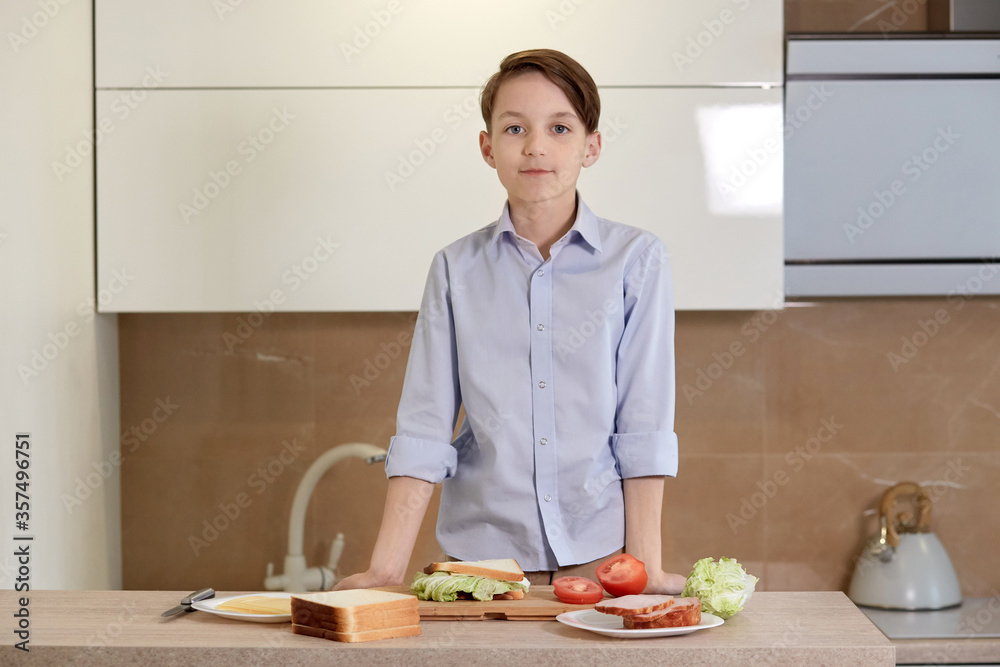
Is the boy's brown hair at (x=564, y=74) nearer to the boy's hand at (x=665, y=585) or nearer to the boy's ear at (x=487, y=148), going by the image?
the boy's ear at (x=487, y=148)

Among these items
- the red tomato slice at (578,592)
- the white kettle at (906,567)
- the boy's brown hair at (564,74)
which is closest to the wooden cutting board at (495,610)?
the red tomato slice at (578,592)

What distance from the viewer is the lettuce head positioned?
0.78 meters

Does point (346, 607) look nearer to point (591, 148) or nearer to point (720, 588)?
point (720, 588)

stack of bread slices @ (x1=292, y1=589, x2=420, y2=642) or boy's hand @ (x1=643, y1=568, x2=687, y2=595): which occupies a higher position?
stack of bread slices @ (x1=292, y1=589, x2=420, y2=642)

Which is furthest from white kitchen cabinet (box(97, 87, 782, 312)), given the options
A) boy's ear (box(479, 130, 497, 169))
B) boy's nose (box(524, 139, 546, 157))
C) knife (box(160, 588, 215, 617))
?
knife (box(160, 588, 215, 617))

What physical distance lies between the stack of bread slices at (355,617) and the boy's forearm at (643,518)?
34cm

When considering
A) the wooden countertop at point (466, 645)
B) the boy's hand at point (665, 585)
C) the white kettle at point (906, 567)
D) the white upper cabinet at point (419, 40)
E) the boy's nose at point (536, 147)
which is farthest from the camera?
the white kettle at point (906, 567)

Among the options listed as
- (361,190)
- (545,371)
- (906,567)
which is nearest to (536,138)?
(545,371)

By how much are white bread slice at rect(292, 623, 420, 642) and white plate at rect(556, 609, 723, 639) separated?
0.43 ft

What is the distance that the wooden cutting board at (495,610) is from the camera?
2.59 ft

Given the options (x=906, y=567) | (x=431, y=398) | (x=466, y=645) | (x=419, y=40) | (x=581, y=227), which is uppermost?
(x=419, y=40)

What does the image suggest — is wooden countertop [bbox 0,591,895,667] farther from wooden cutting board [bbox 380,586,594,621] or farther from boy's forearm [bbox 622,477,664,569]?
boy's forearm [bbox 622,477,664,569]

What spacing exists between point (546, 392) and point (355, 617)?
0.42 m

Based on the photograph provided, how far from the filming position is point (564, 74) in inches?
39.9
